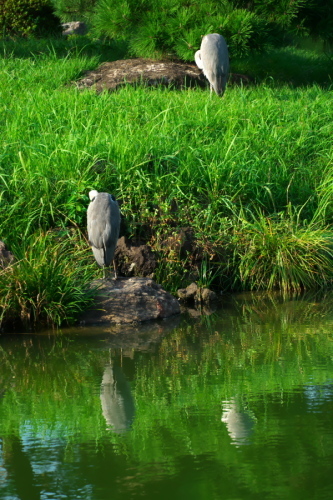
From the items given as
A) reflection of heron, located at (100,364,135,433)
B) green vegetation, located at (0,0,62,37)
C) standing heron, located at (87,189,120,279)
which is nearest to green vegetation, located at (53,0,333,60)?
green vegetation, located at (0,0,62,37)

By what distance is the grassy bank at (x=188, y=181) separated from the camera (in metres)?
6.36

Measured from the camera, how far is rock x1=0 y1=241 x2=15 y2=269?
5562 millimetres

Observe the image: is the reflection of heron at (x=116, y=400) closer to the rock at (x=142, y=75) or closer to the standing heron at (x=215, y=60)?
the standing heron at (x=215, y=60)

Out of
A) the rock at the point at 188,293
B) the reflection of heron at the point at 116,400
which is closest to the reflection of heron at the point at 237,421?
the reflection of heron at the point at 116,400

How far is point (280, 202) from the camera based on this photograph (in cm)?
712

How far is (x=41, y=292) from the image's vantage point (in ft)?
17.8

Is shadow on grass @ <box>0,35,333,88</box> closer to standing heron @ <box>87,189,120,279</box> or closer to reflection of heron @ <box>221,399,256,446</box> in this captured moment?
standing heron @ <box>87,189,120,279</box>

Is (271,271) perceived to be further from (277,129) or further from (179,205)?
(277,129)

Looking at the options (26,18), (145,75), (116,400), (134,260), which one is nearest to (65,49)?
(145,75)

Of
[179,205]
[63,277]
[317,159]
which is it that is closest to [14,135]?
[179,205]

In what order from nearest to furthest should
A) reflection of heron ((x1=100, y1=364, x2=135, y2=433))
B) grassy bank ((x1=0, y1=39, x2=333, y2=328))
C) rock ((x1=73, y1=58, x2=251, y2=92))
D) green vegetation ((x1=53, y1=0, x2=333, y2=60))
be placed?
reflection of heron ((x1=100, y1=364, x2=135, y2=433))
grassy bank ((x1=0, y1=39, x2=333, y2=328))
rock ((x1=73, y1=58, x2=251, y2=92))
green vegetation ((x1=53, y1=0, x2=333, y2=60))

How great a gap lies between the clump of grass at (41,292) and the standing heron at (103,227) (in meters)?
0.23

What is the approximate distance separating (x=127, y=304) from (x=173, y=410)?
6.20ft

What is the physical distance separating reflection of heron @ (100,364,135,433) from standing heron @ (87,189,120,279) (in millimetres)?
1259
